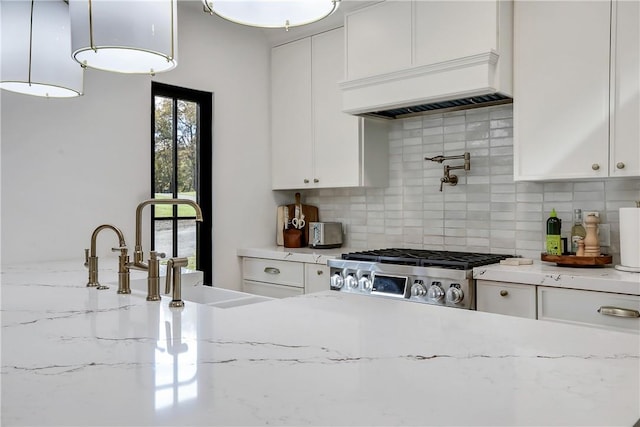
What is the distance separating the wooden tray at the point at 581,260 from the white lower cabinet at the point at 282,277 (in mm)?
1420

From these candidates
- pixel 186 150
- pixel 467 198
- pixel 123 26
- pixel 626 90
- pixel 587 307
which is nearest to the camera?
pixel 123 26

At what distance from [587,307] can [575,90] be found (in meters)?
1.11

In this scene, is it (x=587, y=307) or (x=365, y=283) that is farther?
(x=365, y=283)

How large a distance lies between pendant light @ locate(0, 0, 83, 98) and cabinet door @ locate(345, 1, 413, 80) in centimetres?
181

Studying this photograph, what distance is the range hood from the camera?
286 cm

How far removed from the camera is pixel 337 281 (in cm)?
326

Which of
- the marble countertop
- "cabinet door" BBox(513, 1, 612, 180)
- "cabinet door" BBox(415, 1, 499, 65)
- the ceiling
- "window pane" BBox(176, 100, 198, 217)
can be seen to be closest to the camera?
the marble countertop

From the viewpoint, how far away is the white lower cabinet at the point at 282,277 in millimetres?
3559

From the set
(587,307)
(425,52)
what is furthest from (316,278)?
(587,307)

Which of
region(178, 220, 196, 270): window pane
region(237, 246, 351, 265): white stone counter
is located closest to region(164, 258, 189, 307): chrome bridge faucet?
region(237, 246, 351, 265): white stone counter

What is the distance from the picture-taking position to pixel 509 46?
2.92 m

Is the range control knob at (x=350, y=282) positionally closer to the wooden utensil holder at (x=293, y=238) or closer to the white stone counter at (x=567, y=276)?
the white stone counter at (x=567, y=276)

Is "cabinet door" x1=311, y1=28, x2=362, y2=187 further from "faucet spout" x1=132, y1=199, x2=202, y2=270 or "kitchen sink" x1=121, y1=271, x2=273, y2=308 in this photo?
"faucet spout" x1=132, y1=199, x2=202, y2=270

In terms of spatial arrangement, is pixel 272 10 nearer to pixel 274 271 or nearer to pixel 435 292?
pixel 435 292
